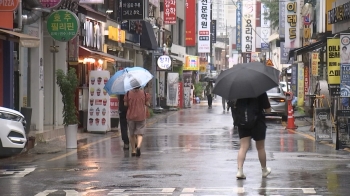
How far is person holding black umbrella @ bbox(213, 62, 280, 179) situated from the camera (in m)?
12.2

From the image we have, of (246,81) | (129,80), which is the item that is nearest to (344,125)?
(129,80)

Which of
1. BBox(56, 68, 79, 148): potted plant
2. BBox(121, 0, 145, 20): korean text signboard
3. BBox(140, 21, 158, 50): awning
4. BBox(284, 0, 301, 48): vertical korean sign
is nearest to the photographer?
BBox(56, 68, 79, 148): potted plant

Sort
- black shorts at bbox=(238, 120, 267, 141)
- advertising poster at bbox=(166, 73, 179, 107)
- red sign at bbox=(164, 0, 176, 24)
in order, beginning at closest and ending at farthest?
black shorts at bbox=(238, 120, 267, 141) < advertising poster at bbox=(166, 73, 179, 107) < red sign at bbox=(164, 0, 176, 24)

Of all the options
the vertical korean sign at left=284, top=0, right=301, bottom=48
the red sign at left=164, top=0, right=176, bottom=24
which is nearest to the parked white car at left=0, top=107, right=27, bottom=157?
the vertical korean sign at left=284, top=0, right=301, bottom=48

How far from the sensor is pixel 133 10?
33.7 m

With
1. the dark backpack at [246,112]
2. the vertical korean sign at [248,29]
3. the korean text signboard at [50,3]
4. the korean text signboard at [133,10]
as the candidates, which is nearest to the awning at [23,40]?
the korean text signboard at [50,3]

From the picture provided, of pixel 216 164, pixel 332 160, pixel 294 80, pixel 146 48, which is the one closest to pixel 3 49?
pixel 216 164

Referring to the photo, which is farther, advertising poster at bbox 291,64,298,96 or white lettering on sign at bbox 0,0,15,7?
advertising poster at bbox 291,64,298,96

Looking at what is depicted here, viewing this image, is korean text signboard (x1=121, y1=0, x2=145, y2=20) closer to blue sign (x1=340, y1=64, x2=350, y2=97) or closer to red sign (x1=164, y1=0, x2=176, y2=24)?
blue sign (x1=340, y1=64, x2=350, y2=97)

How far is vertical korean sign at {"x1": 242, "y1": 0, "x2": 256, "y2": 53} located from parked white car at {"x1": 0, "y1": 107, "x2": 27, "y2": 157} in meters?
79.0

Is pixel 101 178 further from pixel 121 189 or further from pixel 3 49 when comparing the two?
pixel 3 49

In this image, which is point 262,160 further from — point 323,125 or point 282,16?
point 282,16

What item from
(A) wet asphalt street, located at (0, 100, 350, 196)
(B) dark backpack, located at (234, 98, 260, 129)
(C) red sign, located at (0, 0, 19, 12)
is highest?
(C) red sign, located at (0, 0, 19, 12)

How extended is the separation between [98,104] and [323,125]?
6.99 metres
